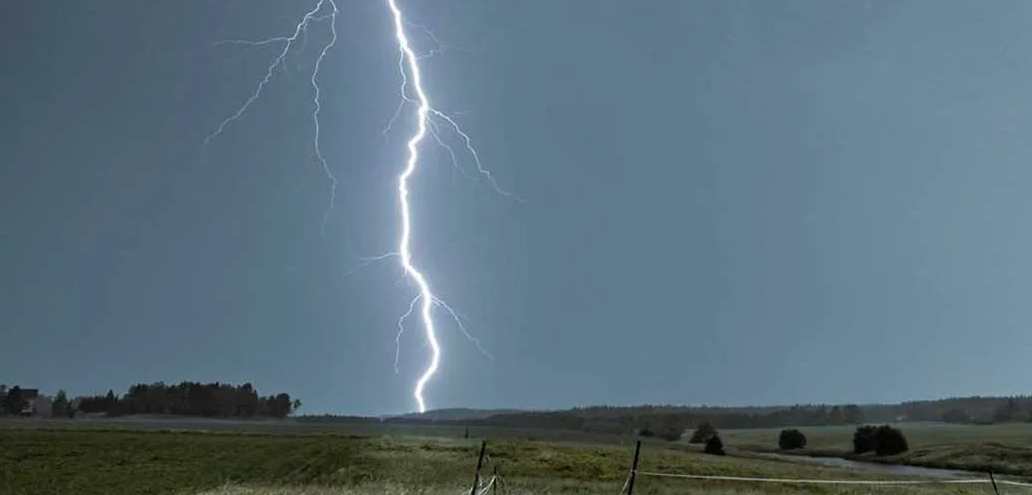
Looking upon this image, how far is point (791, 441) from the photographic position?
89688 millimetres

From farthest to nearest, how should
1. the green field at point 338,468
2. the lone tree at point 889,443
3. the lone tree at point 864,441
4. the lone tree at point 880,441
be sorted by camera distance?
the lone tree at point 864,441 < the lone tree at point 880,441 < the lone tree at point 889,443 < the green field at point 338,468

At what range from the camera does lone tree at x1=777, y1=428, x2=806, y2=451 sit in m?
88.1

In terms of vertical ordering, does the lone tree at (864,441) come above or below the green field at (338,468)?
above

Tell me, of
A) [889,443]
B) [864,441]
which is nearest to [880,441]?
[889,443]

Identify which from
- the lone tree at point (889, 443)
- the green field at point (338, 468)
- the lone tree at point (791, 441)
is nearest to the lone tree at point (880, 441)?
the lone tree at point (889, 443)

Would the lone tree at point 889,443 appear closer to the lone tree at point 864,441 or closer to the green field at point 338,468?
the lone tree at point 864,441

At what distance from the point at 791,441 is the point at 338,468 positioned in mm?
63310

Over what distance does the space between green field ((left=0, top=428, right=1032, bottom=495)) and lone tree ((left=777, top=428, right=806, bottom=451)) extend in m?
41.3

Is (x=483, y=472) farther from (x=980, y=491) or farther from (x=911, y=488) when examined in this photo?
(x=980, y=491)

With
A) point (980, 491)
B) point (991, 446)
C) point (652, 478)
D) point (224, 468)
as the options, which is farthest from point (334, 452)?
point (991, 446)

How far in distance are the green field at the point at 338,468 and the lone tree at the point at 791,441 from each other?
4134cm

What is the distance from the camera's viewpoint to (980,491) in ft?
123

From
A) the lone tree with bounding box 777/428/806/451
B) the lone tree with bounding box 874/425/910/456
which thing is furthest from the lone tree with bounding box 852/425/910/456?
the lone tree with bounding box 777/428/806/451

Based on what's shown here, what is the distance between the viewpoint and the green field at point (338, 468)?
3303 cm
